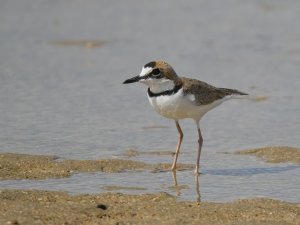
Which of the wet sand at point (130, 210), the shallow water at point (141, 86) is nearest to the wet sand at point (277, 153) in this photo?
the shallow water at point (141, 86)

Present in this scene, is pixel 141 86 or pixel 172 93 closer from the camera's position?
pixel 172 93

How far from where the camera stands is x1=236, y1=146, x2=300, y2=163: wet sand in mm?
8086

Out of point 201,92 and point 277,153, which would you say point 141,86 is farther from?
point 277,153

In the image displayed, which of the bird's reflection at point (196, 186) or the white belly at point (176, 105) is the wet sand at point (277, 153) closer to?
the white belly at point (176, 105)

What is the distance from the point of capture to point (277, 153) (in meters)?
8.27

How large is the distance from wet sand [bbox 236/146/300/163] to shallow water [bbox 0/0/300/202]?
18 cm

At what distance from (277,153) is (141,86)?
3479 millimetres

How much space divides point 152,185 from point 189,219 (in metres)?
1.28

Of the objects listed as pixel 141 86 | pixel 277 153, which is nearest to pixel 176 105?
pixel 277 153

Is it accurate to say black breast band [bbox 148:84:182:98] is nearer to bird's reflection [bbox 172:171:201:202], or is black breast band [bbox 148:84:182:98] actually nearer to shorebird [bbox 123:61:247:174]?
shorebird [bbox 123:61:247:174]

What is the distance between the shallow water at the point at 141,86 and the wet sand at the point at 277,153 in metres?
0.18

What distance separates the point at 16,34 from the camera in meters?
14.0

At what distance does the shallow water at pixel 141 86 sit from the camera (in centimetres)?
765

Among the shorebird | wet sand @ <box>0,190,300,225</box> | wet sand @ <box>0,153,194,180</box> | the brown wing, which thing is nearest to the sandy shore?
wet sand @ <box>0,190,300,225</box>
